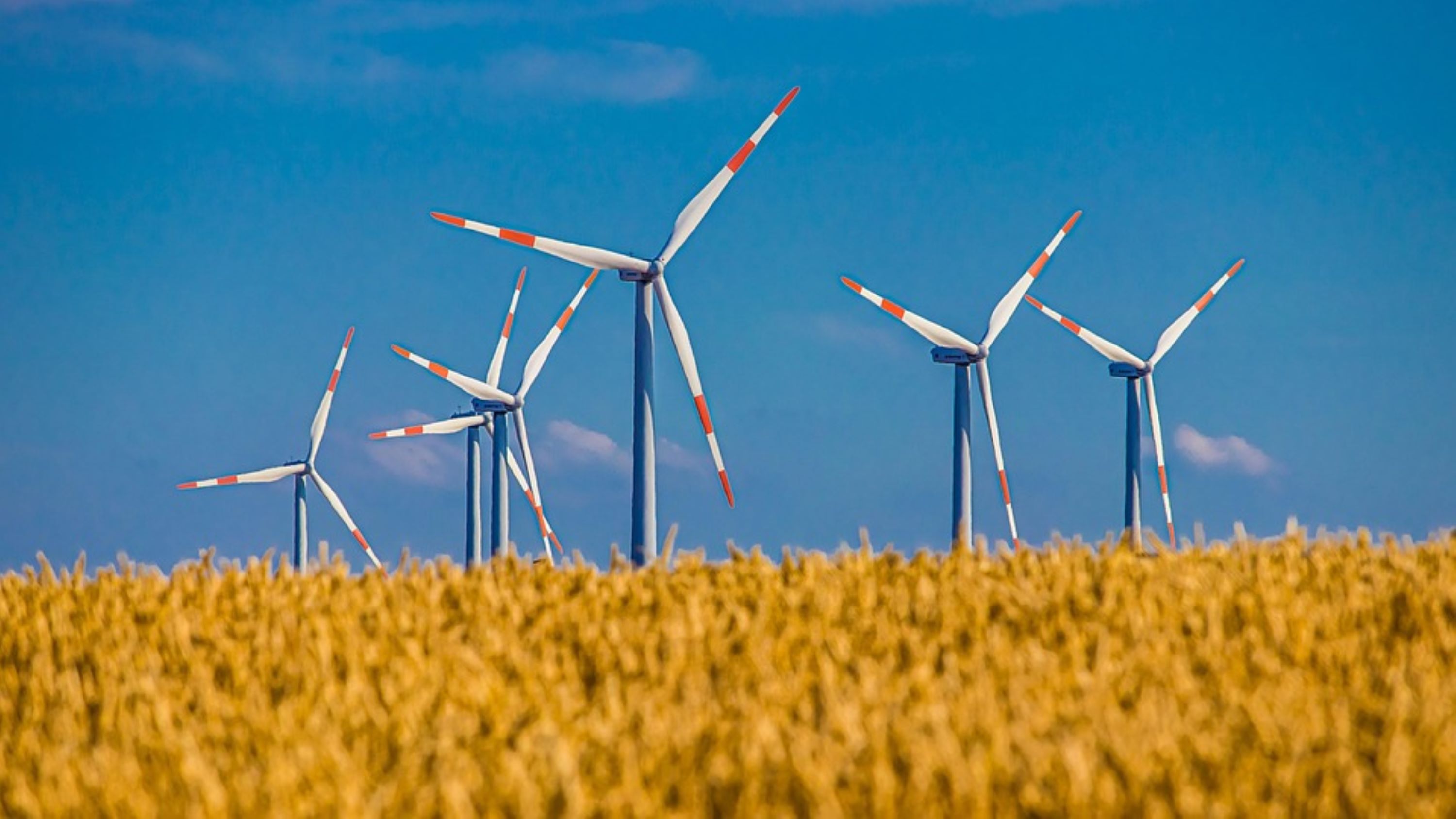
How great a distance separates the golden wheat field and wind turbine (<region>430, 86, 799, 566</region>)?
8.30m

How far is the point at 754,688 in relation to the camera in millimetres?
9891

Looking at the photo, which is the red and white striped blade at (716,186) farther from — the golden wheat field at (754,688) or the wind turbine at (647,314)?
the golden wheat field at (754,688)

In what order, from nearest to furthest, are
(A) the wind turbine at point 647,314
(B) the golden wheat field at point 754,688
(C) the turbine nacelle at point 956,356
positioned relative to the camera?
(B) the golden wheat field at point 754,688 < (A) the wind turbine at point 647,314 < (C) the turbine nacelle at point 956,356

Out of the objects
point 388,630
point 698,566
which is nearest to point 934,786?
point 388,630

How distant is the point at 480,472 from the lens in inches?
1629

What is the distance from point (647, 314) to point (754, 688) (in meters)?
15.5

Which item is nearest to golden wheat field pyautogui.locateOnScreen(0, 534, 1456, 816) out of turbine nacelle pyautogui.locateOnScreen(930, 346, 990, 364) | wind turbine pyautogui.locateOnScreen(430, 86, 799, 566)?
wind turbine pyautogui.locateOnScreen(430, 86, 799, 566)

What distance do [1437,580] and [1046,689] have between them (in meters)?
5.37

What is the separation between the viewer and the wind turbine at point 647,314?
23047 mm

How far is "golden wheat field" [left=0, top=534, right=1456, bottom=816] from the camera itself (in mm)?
7742

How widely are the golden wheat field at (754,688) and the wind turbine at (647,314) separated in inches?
327

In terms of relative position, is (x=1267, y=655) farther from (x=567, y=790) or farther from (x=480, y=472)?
(x=480, y=472)

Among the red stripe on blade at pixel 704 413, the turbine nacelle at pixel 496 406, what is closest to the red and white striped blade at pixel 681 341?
the red stripe on blade at pixel 704 413

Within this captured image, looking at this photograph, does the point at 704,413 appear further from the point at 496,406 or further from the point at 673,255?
the point at 496,406
